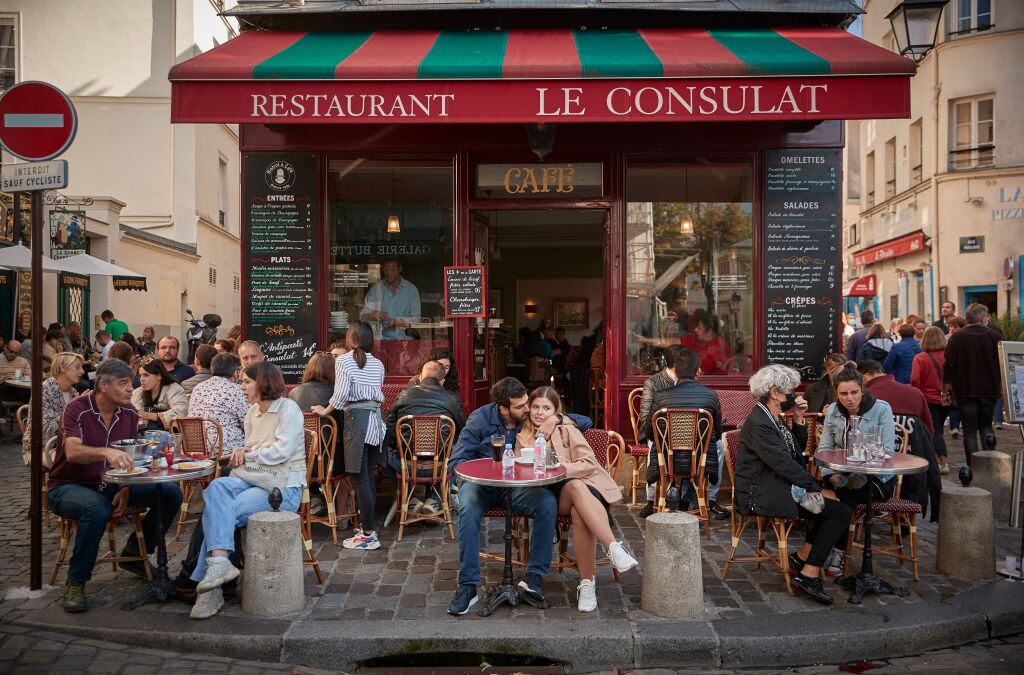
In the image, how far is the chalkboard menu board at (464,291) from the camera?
7863 millimetres

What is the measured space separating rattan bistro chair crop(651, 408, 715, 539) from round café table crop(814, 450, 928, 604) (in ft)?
4.32

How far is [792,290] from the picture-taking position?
7.72m

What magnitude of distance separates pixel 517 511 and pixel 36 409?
3.01 m

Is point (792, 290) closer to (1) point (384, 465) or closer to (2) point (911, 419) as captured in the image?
(2) point (911, 419)

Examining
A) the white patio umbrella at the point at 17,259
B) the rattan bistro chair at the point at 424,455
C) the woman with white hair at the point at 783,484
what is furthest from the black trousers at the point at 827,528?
the white patio umbrella at the point at 17,259

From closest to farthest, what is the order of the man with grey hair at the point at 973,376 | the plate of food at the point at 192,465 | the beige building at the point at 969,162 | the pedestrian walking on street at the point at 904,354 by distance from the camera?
the plate of food at the point at 192,465 → the man with grey hair at the point at 973,376 → the pedestrian walking on street at the point at 904,354 → the beige building at the point at 969,162

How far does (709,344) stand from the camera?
7.95 meters

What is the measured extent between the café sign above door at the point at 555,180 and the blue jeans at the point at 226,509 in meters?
4.11

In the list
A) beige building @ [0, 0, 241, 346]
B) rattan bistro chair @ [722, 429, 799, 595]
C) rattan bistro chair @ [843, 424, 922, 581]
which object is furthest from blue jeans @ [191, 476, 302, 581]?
beige building @ [0, 0, 241, 346]

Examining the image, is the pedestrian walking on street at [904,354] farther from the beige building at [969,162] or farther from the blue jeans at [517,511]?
the beige building at [969,162]

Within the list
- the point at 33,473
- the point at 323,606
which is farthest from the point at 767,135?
the point at 33,473

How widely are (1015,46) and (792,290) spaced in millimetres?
14980

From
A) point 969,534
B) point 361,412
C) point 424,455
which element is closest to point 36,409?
point 361,412

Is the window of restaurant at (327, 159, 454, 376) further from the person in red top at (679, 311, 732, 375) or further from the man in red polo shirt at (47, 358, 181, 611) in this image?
the man in red polo shirt at (47, 358, 181, 611)
